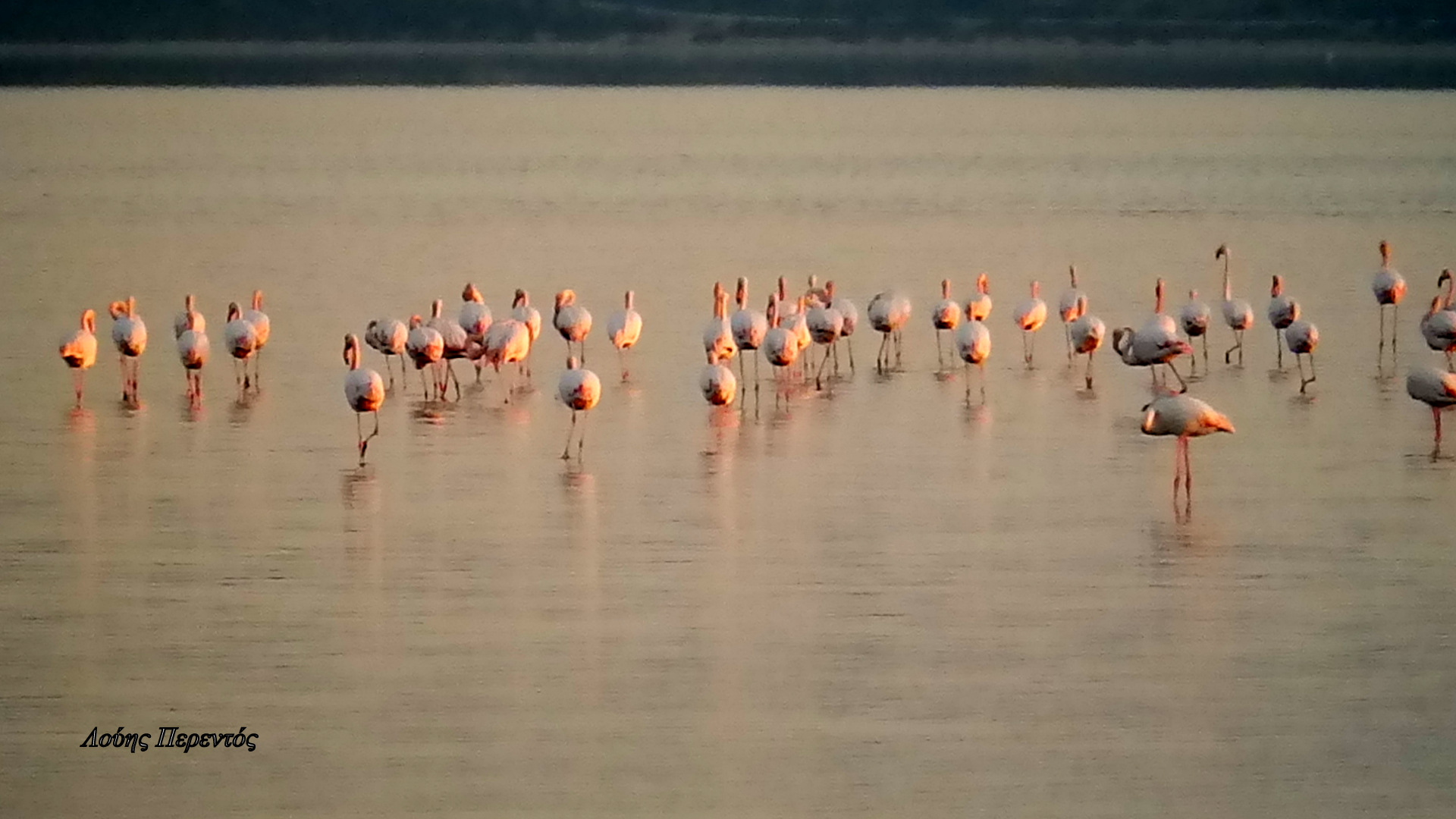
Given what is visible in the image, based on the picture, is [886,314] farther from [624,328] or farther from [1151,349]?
[1151,349]

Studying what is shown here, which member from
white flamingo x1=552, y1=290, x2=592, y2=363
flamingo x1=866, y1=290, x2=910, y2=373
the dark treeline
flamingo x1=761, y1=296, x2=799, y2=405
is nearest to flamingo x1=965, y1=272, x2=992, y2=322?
flamingo x1=866, y1=290, x2=910, y2=373

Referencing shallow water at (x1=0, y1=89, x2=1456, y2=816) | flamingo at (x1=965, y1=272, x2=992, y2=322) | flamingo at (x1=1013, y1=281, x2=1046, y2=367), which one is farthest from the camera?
flamingo at (x1=1013, y1=281, x2=1046, y2=367)

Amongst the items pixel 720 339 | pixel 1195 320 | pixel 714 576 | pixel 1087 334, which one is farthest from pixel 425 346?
pixel 1195 320

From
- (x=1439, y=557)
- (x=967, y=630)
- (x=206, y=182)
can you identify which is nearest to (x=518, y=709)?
(x=967, y=630)

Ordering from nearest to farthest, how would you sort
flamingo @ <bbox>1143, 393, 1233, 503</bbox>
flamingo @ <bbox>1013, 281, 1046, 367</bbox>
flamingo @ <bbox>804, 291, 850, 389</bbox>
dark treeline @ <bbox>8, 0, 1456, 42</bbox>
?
flamingo @ <bbox>1143, 393, 1233, 503</bbox> < flamingo @ <bbox>804, 291, 850, 389</bbox> < flamingo @ <bbox>1013, 281, 1046, 367</bbox> < dark treeline @ <bbox>8, 0, 1456, 42</bbox>

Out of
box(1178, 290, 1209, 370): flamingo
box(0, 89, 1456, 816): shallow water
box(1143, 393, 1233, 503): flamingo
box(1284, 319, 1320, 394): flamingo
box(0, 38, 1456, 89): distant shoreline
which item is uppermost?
box(0, 38, 1456, 89): distant shoreline

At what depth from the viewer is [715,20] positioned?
46.7 meters

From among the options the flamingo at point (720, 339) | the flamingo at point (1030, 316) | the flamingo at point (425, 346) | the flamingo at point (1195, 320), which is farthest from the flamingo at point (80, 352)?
the flamingo at point (1195, 320)

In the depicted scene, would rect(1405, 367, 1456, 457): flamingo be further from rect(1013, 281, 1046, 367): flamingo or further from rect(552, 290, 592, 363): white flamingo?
rect(552, 290, 592, 363): white flamingo

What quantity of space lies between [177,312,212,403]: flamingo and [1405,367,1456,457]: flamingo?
349 centimetres

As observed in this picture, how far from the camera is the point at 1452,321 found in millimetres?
7840

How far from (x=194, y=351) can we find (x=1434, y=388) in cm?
355

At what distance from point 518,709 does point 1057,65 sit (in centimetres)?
Result: 4158

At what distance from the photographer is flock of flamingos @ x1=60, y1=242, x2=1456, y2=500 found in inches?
280
